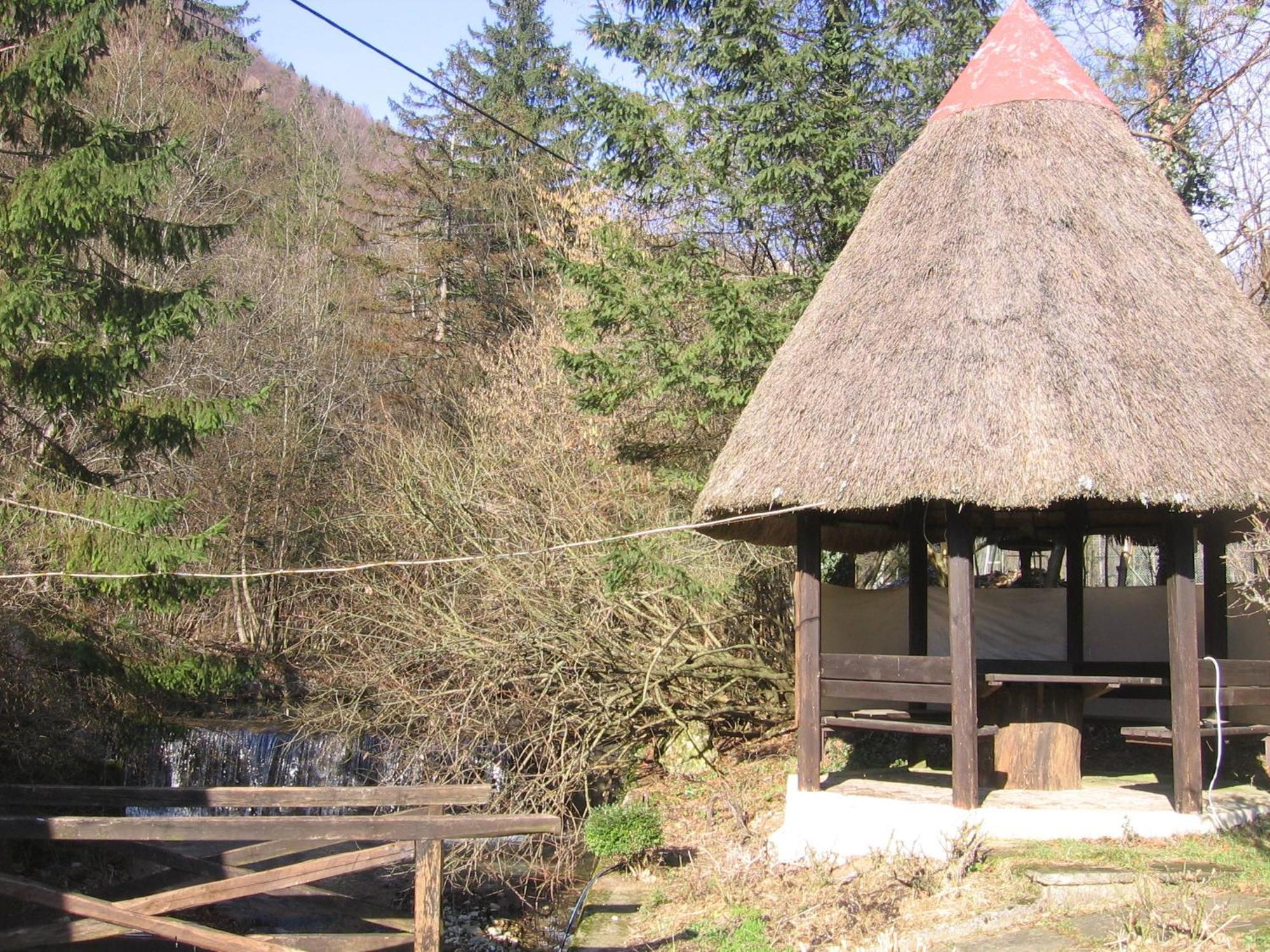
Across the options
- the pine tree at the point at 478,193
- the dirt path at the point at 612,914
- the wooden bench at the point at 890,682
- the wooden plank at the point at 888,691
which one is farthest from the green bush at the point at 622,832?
the pine tree at the point at 478,193

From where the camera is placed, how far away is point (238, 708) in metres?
16.8

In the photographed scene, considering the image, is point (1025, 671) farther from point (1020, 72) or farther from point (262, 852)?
point (262, 852)

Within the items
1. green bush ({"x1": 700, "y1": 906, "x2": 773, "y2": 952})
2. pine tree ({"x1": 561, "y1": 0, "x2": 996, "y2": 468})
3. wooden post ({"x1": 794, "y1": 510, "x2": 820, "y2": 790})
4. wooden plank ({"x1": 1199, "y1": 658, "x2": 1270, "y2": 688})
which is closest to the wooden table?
wooden plank ({"x1": 1199, "y1": 658, "x2": 1270, "y2": 688})

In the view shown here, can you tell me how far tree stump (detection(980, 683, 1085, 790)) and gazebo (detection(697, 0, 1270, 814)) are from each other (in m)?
0.02

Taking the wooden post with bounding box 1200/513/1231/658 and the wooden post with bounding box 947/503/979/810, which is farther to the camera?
the wooden post with bounding box 1200/513/1231/658

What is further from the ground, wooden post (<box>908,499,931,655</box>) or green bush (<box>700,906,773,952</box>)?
wooden post (<box>908,499,931,655</box>)

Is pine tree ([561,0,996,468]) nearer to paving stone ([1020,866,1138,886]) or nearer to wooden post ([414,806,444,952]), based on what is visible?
paving stone ([1020,866,1138,886])

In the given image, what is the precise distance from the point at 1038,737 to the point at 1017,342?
3046mm

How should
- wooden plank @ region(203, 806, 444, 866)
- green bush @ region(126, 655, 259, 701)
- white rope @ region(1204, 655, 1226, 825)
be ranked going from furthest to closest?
green bush @ region(126, 655, 259, 701) → white rope @ region(1204, 655, 1226, 825) → wooden plank @ region(203, 806, 444, 866)

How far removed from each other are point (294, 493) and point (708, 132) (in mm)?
10314

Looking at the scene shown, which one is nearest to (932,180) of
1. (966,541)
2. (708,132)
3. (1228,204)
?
(966,541)

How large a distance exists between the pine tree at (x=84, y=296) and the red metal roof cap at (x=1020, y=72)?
7340mm

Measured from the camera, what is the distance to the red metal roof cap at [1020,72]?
9680 millimetres

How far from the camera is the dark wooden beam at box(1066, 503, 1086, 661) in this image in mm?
9680
